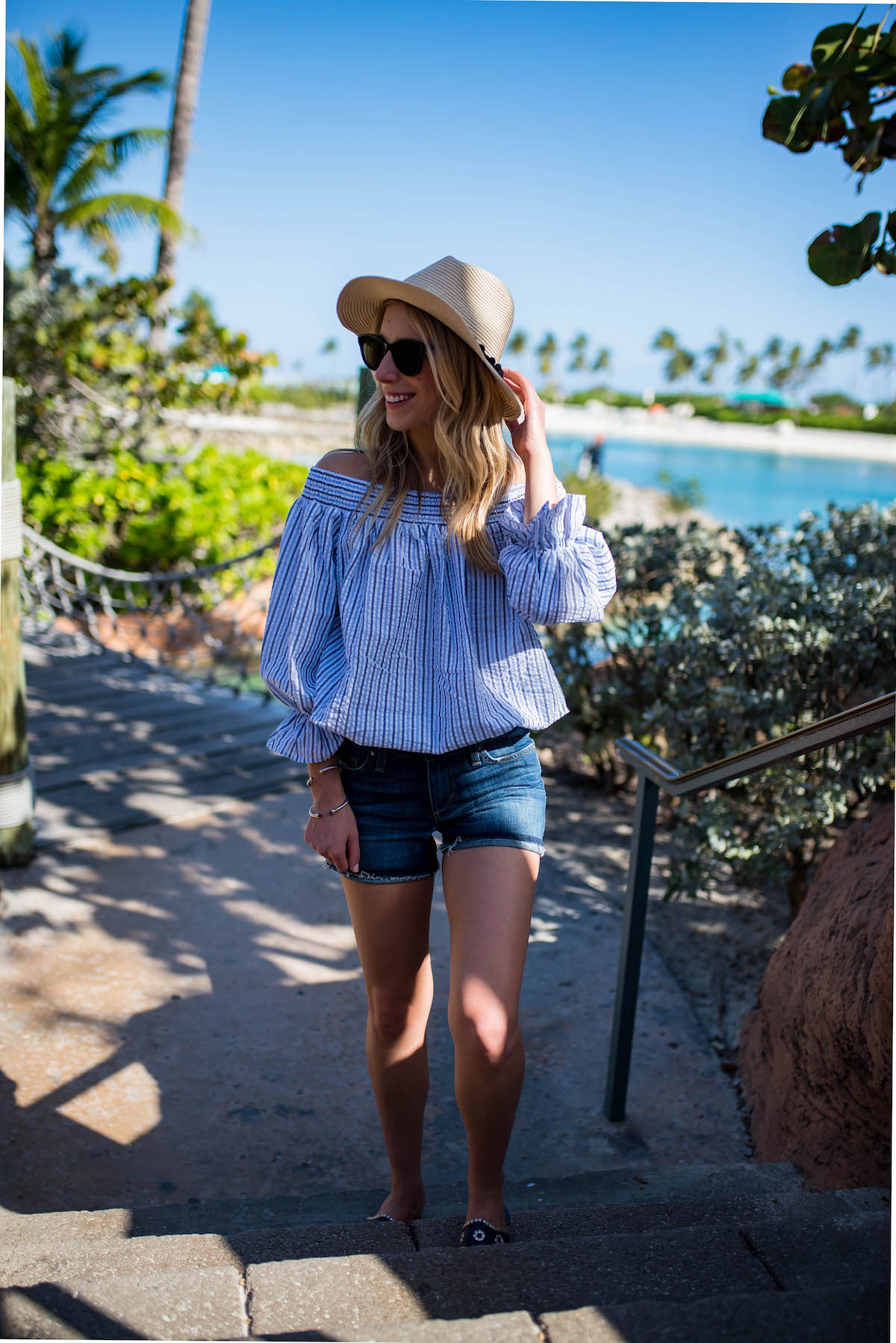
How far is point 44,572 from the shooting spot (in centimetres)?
668

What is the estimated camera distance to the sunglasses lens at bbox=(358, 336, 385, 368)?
1.97 m

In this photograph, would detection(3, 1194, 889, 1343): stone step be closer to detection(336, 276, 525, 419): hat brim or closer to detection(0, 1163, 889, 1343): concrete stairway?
detection(0, 1163, 889, 1343): concrete stairway

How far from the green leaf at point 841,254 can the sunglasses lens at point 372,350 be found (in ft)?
3.88

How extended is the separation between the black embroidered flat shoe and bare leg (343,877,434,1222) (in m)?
0.24

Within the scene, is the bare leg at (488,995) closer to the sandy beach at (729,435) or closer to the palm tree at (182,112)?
the palm tree at (182,112)

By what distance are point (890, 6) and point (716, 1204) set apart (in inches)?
102

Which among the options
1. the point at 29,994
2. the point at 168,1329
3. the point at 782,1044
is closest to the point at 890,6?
the point at 782,1044

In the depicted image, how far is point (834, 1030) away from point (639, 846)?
600mm

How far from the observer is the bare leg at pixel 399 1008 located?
1.93 m

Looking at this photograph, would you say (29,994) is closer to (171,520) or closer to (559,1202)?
(559,1202)

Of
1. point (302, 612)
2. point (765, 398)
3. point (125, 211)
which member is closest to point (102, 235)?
point (125, 211)

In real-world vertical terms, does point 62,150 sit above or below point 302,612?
above

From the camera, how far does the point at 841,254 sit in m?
2.49

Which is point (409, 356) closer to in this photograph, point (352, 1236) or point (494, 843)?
point (494, 843)
